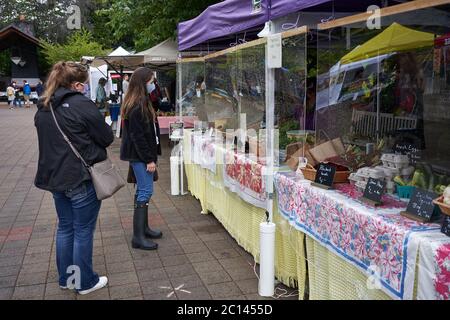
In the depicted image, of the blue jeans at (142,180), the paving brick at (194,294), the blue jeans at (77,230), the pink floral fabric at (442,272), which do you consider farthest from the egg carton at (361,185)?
the blue jeans at (142,180)

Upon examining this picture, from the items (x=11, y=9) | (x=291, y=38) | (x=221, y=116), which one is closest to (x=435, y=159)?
(x=291, y=38)

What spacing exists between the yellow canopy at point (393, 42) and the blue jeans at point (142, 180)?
6.37 feet

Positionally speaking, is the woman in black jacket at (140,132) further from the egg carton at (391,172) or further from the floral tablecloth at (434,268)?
the floral tablecloth at (434,268)

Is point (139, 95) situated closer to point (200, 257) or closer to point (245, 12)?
Answer: point (245, 12)

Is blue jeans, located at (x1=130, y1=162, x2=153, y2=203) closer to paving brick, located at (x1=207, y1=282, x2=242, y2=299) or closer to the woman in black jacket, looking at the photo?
the woman in black jacket

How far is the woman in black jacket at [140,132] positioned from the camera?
152 inches

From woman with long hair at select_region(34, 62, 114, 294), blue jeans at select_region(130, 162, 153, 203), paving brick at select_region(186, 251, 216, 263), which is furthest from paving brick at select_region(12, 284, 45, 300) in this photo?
paving brick at select_region(186, 251, 216, 263)

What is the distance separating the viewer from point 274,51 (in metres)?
3.06

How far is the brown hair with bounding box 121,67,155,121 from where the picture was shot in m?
3.86

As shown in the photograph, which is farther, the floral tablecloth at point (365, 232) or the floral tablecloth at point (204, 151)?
the floral tablecloth at point (204, 151)

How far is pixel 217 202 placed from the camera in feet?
A: 16.0

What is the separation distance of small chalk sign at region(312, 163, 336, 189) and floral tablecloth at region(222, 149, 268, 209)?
0.60m

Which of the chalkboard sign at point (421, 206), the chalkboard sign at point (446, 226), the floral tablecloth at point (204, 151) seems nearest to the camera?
the chalkboard sign at point (446, 226)

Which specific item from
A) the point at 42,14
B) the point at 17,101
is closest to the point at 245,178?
the point at 17,101
